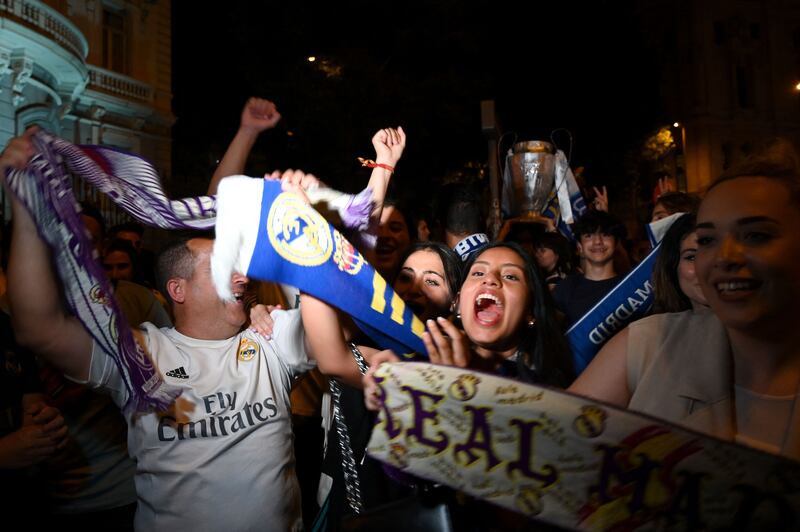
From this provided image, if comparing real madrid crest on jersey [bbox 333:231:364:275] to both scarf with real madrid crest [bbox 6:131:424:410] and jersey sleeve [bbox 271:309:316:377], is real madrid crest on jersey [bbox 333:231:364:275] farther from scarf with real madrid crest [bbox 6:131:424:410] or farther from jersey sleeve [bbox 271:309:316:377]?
jersey sleeve [bbox 271:309:316:377]

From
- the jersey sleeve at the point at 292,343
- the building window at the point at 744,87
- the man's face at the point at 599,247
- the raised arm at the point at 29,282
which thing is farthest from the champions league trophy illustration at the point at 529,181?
the building window at the point at 744,87

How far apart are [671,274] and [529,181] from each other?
138 inches

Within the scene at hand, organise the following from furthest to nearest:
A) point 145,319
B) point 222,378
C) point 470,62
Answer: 1. point 470,62
2. point 145,319
3. point 222,378

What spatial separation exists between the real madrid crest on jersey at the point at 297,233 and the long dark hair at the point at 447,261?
1.11 m

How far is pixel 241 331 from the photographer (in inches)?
112

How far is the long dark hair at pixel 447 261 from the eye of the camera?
324cm

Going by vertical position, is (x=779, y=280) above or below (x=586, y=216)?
below

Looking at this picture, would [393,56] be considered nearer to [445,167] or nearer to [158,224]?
[445,167]

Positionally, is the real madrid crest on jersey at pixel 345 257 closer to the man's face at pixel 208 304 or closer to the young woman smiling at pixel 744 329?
the man's face at pixel 208 304

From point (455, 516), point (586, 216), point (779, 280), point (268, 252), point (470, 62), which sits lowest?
point (455, 516)

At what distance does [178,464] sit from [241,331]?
632 mm

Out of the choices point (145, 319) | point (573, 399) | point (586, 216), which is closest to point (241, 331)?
point (145, 319)

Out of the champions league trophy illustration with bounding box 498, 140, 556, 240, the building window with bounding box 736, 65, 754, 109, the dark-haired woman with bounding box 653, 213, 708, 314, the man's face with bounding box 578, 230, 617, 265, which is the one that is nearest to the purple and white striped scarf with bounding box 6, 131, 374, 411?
the dark-haired woman with bounding box 653, 213, 708, 314

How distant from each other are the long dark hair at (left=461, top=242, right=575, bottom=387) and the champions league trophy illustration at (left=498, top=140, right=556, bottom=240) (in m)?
3.80
